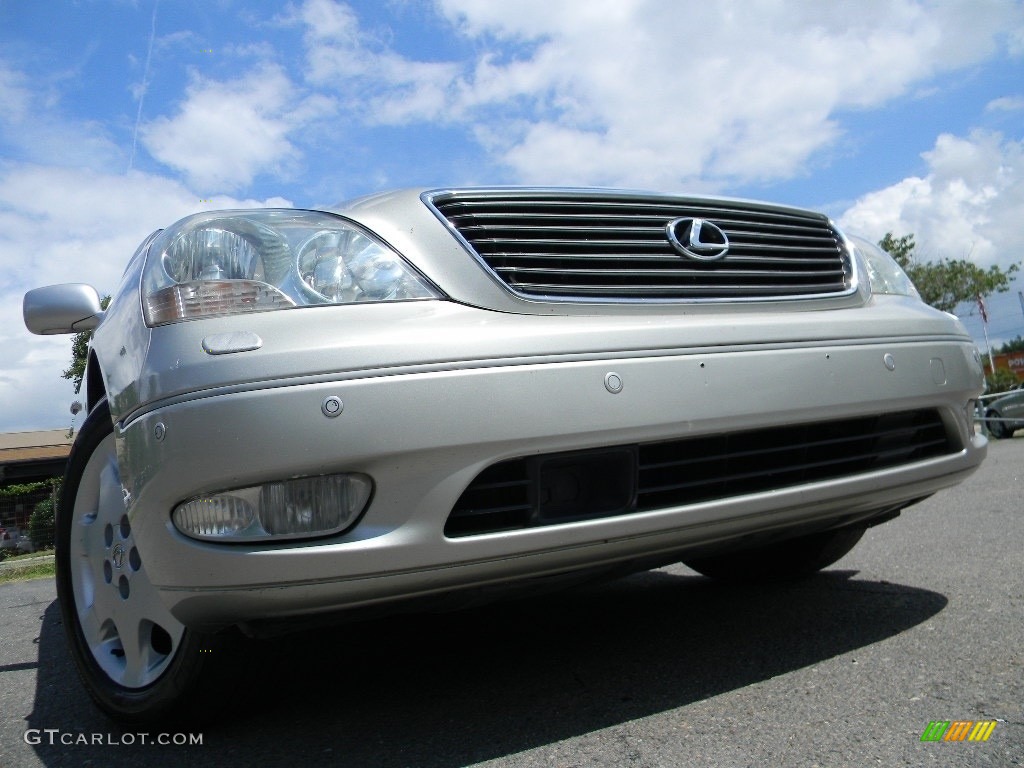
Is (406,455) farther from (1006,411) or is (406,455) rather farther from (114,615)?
(1006,411)

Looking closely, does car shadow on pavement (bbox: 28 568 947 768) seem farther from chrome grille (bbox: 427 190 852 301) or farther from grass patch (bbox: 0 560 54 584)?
grass patch (bbox: 0 560 54 584)

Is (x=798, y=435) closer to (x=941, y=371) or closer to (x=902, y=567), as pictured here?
(x=941, y=371)

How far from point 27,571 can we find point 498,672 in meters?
7.35

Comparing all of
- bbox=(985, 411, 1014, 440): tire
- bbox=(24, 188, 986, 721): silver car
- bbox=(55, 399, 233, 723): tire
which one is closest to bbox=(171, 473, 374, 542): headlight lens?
bbox=(24, 188, 986, 721): silver car

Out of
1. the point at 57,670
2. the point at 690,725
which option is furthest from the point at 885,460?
the point at 57,670

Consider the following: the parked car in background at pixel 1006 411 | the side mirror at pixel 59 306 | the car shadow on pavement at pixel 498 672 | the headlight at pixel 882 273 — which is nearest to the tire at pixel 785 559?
the car shadow on pavement at pixel 498 672

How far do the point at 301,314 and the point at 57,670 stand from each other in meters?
1.92

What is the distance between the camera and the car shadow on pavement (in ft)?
6.54

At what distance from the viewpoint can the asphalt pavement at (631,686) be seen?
1795 mm

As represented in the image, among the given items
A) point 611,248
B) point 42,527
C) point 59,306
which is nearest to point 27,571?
point 59,306

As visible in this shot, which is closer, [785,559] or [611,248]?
[611,248]

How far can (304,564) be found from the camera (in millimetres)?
1729

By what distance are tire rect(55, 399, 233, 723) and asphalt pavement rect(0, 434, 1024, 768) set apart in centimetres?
9

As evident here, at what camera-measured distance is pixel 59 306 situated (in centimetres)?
263
